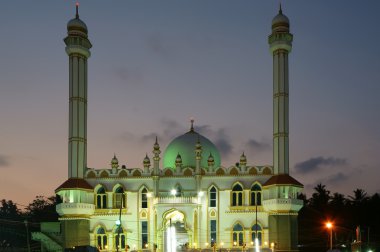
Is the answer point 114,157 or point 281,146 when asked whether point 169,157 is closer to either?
point 114,157

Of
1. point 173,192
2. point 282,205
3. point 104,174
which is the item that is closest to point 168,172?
point 173,192

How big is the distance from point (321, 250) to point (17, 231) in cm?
4275

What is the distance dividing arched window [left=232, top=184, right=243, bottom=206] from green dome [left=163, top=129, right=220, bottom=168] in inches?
153

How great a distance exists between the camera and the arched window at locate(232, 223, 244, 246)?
54.8m

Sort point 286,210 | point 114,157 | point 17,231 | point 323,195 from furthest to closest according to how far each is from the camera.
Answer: point 17,231 → point 323,195 → point 114,157 → point 286,210

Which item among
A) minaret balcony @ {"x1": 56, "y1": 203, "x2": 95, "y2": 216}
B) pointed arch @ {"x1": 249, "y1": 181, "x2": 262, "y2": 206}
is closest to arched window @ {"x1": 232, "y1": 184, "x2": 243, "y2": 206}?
pointed arch @ {"x1": 249, "y1": 181, "x2": 262, "y2": 206}

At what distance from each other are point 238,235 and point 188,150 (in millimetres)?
9048

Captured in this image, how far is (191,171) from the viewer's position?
56188mm

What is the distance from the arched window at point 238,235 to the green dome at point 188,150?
21.1ft

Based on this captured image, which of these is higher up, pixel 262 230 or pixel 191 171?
pixel 191 171

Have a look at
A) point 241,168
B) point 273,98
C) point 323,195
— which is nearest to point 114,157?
point 241,168

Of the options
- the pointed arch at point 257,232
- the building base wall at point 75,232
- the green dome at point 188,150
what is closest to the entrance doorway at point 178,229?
the green dome at point 188,150

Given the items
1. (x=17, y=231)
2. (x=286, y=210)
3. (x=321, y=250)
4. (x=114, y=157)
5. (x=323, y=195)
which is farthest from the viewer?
(x=17, y=231)

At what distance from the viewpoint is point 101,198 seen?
56781 millimetres
